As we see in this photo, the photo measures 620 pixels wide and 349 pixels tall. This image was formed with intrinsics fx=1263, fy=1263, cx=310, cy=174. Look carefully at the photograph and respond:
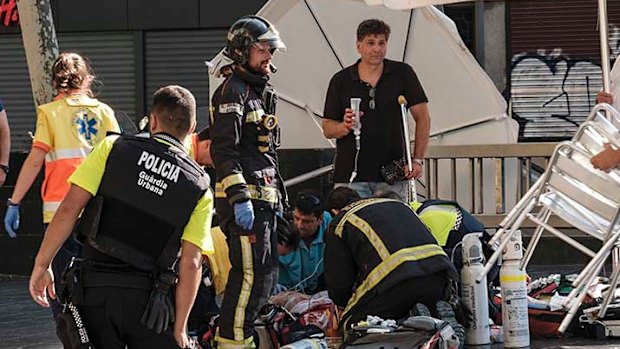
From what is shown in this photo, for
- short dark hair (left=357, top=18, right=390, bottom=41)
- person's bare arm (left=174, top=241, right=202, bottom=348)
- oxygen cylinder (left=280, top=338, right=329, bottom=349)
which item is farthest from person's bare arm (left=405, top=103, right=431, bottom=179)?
person's bare arm (left=174, top=241, right=202, bottom=348)

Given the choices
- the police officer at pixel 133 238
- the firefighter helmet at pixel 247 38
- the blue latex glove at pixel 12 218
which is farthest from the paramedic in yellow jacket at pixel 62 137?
the police officer at pixel 133 238

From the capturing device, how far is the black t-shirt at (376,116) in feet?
26.8

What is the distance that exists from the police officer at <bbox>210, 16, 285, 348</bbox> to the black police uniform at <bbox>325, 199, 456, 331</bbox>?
58 cm

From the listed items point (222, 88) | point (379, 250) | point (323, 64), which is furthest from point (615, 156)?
point (323, 64)

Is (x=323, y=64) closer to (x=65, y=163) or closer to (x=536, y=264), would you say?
(x=536, y=264)

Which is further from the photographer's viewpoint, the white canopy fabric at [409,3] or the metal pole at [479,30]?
the metal pole at [479,30]

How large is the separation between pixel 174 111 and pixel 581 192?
2.40 m

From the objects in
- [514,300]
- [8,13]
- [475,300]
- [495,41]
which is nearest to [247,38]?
[475,300]

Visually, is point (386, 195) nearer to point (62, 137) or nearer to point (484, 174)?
point (62, 137)

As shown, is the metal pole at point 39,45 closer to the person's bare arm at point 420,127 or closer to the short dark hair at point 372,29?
the short dark hair at point 372,29

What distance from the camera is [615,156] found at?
19.7 ft

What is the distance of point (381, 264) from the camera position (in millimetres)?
7078

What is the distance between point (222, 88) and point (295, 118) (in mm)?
4528

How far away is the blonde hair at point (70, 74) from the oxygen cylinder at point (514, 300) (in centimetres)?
260
